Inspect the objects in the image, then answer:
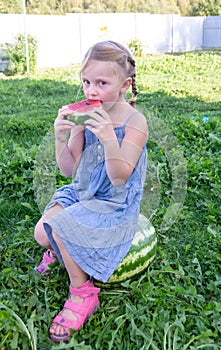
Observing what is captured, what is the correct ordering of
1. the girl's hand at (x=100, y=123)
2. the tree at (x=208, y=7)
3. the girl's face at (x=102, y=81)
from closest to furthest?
1. the girl's hand at (x=100, y=123)
2. the girl's face at (x=102, y=81)
3. the tree at (x=208, y=7)

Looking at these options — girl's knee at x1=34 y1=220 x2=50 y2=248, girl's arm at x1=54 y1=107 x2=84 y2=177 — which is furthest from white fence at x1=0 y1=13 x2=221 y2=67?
girl's knee at x1=34 y1=220 x2=50 y2=248

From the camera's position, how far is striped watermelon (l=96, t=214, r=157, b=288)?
246cm

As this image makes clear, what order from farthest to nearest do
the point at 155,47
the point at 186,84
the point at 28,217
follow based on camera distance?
the point at 155,47, the point at 186,84, the point at 28,217

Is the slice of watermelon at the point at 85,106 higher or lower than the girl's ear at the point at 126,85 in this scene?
lower

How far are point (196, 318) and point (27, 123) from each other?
13.2 ft

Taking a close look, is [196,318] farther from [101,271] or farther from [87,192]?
[87,192]

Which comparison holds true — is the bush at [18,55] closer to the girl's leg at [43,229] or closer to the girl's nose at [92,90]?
the girl's leg at [43,229]

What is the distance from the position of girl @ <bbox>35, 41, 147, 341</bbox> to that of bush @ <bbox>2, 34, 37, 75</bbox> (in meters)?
10.9

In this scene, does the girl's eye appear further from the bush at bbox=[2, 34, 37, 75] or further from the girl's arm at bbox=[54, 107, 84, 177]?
the bush at bbox=[2, 34, 37, 75]

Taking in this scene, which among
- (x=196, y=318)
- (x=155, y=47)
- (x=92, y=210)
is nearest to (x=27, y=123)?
(x=92, y=210)

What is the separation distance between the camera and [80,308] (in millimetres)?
2307

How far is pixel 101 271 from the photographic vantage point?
231 cm

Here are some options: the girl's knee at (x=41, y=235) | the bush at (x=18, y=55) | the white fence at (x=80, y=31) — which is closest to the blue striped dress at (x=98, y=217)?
the girl's knee at (x=41, y=235)

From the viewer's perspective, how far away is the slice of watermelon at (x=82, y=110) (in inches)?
83.3
